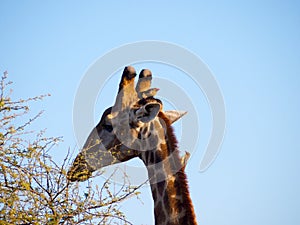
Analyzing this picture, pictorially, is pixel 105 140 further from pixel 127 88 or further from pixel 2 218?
pixel 2 218

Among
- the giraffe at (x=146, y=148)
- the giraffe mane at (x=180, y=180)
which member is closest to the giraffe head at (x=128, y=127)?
the giraffe at (x=146, y=148)

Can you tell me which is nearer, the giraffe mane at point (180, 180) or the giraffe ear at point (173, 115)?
the giraffe mane at point (180, 180)

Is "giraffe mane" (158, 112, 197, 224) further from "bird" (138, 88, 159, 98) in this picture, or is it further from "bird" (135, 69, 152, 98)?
"bird" (135, 69, 152, 98)

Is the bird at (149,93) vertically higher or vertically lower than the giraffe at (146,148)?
higher

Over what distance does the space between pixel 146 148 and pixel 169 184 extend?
0.86m

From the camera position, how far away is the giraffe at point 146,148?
6.03 metres

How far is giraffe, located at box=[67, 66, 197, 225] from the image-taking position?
6027 millimetres

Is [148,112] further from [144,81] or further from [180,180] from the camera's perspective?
[180,180]

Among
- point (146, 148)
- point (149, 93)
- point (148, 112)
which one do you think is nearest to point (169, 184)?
point (146, 148)

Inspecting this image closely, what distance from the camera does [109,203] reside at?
5387mm

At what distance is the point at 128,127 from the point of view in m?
7.24

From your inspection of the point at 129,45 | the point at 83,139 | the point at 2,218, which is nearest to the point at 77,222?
the point at 2,218

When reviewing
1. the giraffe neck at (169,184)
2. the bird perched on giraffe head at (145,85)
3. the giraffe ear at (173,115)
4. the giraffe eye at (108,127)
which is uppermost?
the bird perched on giraffe head at (145,85)

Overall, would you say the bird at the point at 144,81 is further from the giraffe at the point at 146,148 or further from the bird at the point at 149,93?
the bird at the point at 149,93
